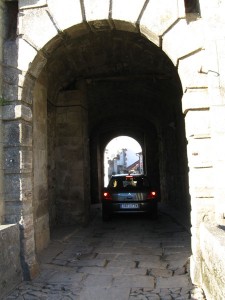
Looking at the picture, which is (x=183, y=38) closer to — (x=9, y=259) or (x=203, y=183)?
(x=203, y=183)

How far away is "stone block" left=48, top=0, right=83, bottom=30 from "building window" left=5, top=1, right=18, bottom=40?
0.83 m

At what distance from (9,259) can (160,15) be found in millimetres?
4114

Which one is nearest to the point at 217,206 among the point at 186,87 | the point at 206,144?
the point at 206,144

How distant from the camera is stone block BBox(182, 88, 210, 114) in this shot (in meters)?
4.44

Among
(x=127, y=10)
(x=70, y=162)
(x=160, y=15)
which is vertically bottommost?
(x=70, y=162)

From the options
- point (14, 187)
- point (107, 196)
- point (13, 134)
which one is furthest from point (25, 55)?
point (107, 196)

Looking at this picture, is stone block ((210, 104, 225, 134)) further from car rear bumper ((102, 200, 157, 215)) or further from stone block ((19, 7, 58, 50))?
car rear bumper ((102, 200, 157, 215))

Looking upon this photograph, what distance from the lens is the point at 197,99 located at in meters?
4.46

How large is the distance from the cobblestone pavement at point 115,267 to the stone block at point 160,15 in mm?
3619

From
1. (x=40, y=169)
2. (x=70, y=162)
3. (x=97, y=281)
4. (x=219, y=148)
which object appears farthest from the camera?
(x=70, y=162)

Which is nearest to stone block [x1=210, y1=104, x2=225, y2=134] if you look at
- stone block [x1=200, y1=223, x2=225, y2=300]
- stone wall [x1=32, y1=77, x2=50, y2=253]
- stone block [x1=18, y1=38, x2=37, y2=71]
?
stone block [x1=200, y1=223, x2=225, y2=300]

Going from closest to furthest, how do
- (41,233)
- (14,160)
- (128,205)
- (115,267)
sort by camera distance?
(14,160), (115,267), (41,233), (128,205)

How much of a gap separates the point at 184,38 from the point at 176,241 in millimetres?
4328

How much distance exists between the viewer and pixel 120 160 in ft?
194
